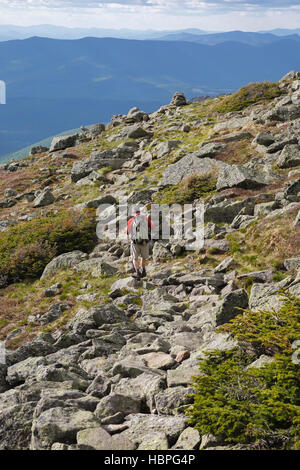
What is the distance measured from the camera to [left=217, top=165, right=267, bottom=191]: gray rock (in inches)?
891

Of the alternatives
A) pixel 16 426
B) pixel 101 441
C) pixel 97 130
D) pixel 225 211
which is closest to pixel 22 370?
pixel 16 426

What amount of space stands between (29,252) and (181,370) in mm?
15576

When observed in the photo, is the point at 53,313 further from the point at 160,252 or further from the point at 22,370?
the point at 160,252

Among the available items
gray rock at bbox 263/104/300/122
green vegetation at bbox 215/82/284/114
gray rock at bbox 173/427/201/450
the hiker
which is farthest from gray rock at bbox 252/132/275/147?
gray rock at bbox 173/427/201/450

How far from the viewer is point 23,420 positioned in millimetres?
7074

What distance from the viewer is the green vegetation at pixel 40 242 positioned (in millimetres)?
21391

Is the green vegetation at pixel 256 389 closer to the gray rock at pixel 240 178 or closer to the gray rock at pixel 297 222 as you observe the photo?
the gray rock at pixel 297 222

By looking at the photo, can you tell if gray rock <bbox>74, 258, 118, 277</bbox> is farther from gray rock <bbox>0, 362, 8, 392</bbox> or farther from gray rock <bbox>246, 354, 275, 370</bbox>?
gray rock <bbox>246, 354, 275, 370</bbox>

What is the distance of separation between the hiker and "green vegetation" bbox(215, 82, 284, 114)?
33845 mm

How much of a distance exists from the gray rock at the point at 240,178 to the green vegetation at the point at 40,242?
7936 millimetres

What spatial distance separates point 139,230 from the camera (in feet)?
55.9

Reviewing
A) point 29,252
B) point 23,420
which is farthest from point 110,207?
point 23,420
